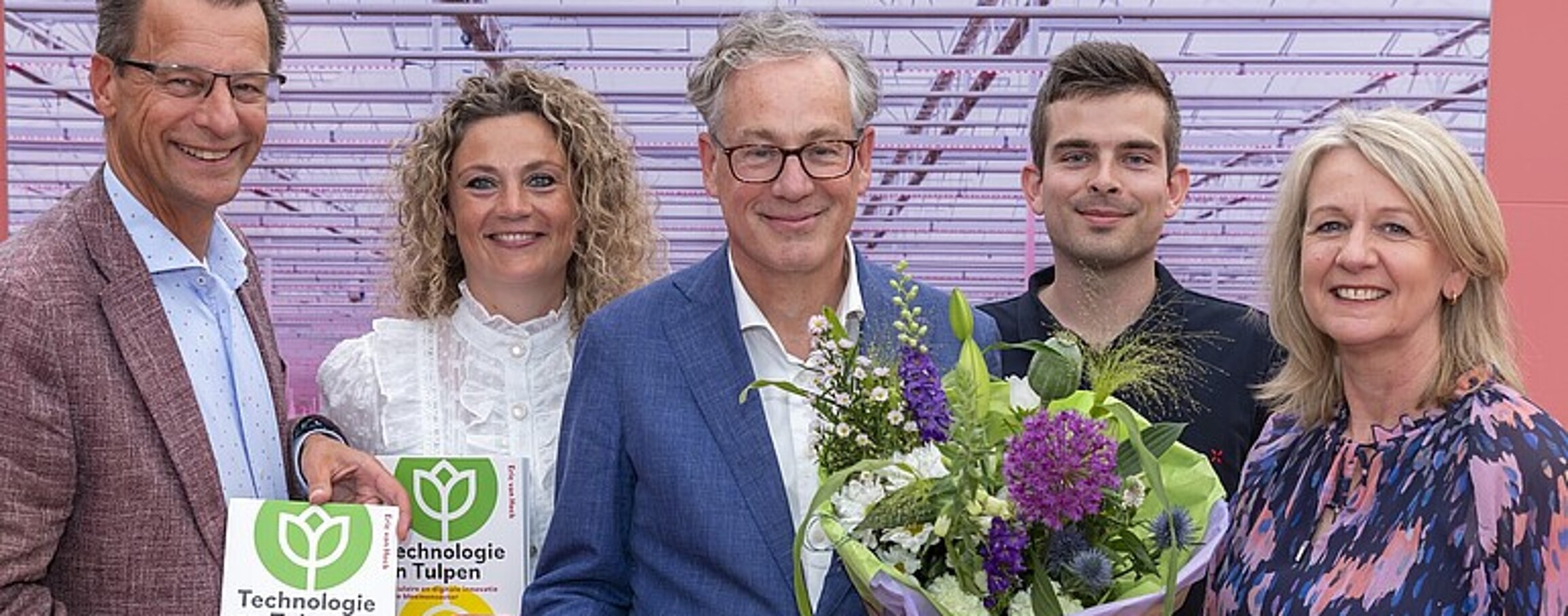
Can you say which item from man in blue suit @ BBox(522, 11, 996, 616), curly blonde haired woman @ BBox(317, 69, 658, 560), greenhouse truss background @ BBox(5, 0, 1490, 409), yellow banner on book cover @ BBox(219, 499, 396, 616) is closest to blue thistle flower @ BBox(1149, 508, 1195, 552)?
man in blue suit @ BBox(522, 11, 996, 616)

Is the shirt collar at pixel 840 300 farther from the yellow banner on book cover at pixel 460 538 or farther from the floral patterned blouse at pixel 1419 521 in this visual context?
the floral patterned blouse at pixel 1419 521

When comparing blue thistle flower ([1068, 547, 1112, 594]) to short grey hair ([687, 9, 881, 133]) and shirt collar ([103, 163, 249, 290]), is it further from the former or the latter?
shirt collar ([103, 163, 249, 290])

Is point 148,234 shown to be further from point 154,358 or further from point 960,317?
point 960,317

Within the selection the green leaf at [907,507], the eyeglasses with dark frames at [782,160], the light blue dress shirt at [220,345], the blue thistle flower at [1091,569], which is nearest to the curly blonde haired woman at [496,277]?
the light blue dress shirt at [220,345]

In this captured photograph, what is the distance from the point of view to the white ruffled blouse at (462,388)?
8.18 feet

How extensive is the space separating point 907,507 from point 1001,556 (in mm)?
111

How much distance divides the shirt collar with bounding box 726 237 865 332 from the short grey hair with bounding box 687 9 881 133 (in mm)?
192

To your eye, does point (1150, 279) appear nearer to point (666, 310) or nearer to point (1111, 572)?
point (666, 310)

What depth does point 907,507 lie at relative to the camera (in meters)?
1.58

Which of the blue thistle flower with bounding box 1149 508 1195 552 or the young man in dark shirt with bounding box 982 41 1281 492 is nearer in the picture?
the blue thistle flower with bounding box 1149 508 1195 552

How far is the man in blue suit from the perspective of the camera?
1.94 metres

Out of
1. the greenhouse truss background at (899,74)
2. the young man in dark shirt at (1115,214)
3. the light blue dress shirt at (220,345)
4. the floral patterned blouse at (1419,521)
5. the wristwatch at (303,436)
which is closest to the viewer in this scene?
the floral patterned blouse at (1419,521)

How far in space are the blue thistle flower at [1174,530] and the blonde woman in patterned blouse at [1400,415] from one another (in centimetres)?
34

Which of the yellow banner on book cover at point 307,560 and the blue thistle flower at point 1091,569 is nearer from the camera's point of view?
Result: the blue thistle flower at point 1091,569
